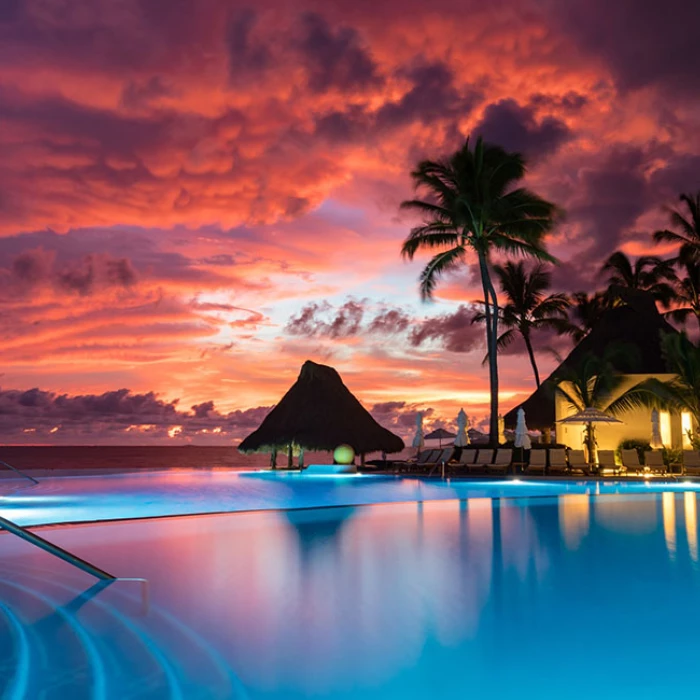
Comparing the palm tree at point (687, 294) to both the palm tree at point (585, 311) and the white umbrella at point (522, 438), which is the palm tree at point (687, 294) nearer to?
the palm tree at point (585, 311)

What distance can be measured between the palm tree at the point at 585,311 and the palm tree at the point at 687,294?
3.38 m

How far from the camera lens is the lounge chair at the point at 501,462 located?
66.6ft

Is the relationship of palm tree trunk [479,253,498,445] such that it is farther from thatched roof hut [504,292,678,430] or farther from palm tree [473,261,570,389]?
palm tree [473,261,570,389]

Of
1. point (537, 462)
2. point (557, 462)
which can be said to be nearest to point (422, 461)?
point (537, 462)

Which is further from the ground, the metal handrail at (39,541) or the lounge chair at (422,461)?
the lounge chair at (422,461)

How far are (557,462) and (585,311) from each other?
55.4 feet

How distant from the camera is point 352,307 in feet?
82.4

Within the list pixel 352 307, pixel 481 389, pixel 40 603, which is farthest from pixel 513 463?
pixel 40 603

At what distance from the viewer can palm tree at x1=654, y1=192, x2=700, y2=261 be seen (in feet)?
94.2

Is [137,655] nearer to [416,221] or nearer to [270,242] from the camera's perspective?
[270,242]

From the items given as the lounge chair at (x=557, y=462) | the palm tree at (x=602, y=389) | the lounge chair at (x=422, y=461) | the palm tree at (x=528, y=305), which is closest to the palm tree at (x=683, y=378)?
the palm tree at (x=602, y=389)

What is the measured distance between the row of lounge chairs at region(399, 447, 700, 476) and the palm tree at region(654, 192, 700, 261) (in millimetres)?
12104

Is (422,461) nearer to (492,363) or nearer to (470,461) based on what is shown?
(470,461)

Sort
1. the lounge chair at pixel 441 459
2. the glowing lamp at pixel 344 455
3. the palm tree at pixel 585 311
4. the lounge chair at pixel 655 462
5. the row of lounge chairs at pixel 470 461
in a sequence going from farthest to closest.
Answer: the palm tree at pixel 585 311
the glowing lamp at pixel 344 455
the lounge chair at pixel 441 459
the row of lounge chairs at pixel 470 461
the lounge chair at pixel 655 462
